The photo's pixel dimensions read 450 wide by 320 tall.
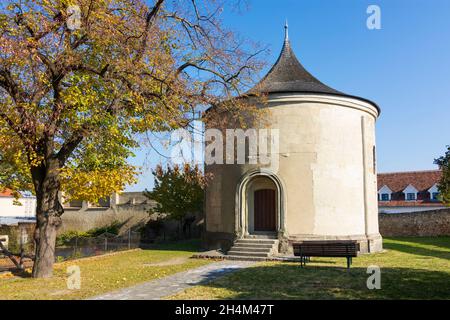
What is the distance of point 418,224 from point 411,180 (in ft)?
67.0

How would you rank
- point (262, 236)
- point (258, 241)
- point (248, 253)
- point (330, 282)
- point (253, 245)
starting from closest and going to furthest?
1. point (330, 282)
2. point (248, 253)
3. point (253, 245)
4. point (258, 241)
5. point (262, 236)

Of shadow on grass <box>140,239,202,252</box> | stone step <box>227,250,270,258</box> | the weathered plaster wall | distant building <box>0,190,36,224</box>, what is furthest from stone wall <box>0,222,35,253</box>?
distant building <box>0,190,36,224</box>

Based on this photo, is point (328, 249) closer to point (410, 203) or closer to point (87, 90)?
point (87, 90)

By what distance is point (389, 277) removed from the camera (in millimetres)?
11148

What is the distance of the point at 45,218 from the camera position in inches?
477

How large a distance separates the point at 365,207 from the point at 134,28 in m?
12.8

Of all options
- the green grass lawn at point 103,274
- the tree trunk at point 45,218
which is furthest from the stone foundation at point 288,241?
the tree trunk at point 45,218

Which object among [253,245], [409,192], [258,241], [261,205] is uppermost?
[409,192]

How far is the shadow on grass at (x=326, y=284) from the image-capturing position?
29.6 ft

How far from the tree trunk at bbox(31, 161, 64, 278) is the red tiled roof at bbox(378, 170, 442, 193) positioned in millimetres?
43758

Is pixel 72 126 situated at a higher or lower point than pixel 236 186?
higher

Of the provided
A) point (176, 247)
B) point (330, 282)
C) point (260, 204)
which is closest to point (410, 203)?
point (260, 204)
